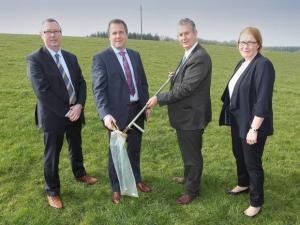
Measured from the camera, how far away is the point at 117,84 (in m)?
5.96

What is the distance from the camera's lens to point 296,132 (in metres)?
10.8

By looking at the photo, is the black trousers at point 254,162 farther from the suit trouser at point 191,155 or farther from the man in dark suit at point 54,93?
the man in dark suit at point 54,93

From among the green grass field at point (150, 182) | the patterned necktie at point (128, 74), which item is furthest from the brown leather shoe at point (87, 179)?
the patterned necktie at point (128, 74)

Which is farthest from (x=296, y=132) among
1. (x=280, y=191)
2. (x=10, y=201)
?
(x=10, y=201)

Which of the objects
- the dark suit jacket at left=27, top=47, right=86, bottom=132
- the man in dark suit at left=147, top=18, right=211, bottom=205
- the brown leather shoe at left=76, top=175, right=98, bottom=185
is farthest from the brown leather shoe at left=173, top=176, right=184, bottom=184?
the dark suit jacket at left=27, top=47, right=86, bottom=132

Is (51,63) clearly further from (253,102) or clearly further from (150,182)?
(253,102)

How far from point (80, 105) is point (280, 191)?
3.54m

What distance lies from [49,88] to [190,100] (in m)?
2.02

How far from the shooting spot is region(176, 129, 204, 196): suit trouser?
239 inches

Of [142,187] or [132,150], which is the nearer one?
[132,150]

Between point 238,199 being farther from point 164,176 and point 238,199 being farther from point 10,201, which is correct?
point 10,201

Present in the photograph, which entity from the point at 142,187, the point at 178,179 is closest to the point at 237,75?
the point at 178,179

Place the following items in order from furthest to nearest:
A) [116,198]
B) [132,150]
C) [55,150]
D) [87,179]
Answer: [87,179] → [132,150] → [116,198] → [55,150]

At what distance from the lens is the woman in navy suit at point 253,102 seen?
5.32 m
